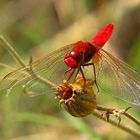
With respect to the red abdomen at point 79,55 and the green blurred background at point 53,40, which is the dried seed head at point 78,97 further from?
the green blurred background at point 53,40

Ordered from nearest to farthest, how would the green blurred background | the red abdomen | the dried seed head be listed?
the dried seed head < the red abdomen < the green blurred background

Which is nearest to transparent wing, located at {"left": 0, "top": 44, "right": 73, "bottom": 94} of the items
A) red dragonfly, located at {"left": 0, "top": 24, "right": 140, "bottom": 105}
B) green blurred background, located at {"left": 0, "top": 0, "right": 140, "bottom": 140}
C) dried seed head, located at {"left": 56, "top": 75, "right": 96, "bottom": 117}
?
red dragonfly, located at {"left": 0, "top": 24, "right": 140, "bottom": 105}

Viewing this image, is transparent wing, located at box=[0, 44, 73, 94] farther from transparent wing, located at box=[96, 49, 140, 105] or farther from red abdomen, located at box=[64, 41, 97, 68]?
transparent wing, located at box=[96, 49, 140, 105]

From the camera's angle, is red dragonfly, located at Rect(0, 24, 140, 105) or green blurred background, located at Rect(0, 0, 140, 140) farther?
green blurred background, located at Rect(0, 0, 140, 140)

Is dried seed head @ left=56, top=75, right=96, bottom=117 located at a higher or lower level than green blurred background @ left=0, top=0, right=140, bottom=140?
lower

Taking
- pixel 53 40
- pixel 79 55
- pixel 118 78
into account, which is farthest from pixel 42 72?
pixel 53 40

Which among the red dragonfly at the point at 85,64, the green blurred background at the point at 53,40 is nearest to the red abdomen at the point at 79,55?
the red dragonfly at the point at 85,64

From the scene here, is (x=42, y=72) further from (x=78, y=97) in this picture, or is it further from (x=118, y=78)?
(x=118, y=78)
